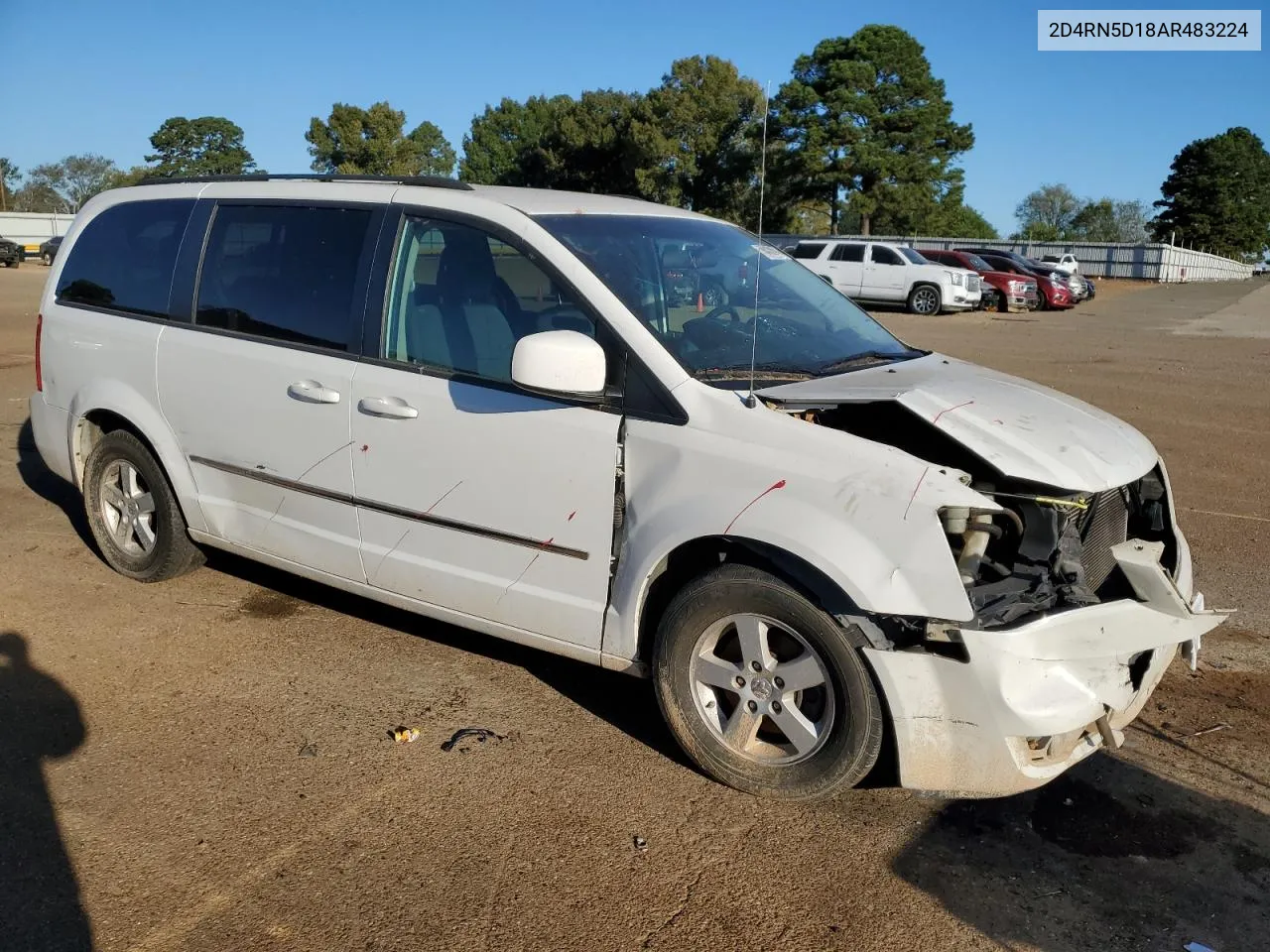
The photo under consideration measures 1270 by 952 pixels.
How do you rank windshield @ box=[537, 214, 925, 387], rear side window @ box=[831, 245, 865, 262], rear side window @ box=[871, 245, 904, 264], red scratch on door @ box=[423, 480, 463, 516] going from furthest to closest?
1. rear side window @ box=[831, 245, 865, 262]
2. rear side window @ box=[871, 245, 904, 264]
3. red scratch on door @ box=[423, 480, 463, 516]
4. windshield @ box=[537, 214, 925, 387]

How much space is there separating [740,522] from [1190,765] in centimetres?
188

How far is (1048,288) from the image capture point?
32250 millimetres

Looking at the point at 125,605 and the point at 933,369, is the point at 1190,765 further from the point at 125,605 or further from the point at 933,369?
the point at 125,605

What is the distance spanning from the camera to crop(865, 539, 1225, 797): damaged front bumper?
3.08 m

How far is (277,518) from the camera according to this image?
4.61m

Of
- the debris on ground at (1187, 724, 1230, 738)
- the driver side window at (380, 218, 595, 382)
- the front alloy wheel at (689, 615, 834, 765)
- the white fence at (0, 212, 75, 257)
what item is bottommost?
the debris on ground at (1187, 724, 1230, 738)

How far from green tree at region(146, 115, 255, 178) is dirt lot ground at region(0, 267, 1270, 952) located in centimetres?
9732

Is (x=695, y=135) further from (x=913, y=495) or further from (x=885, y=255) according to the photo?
(x=913, y=495)

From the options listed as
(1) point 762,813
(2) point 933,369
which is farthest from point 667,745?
(2) point 933,369

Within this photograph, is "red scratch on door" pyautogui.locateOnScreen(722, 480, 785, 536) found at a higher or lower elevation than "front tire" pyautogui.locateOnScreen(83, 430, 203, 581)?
higher

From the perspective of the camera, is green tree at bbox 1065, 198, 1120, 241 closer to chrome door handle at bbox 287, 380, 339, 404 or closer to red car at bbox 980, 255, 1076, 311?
red car at bbox 980, 255, 1076, 311

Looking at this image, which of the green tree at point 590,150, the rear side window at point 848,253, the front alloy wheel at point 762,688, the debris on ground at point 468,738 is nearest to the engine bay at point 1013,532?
the front alloy wheel at point 762,688

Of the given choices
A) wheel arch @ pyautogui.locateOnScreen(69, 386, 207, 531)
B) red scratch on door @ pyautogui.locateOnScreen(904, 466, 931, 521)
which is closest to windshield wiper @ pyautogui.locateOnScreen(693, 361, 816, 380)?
red scratch on door @ pyautogui.locateOnScreen(904, 466, 931, 521)

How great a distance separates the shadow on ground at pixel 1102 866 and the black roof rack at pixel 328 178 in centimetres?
300
